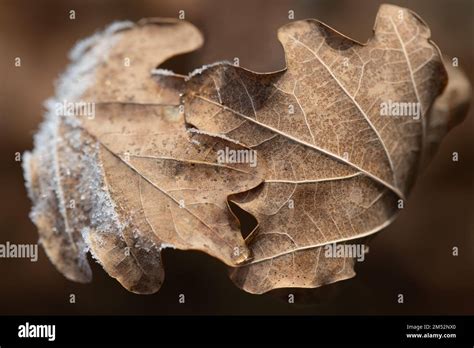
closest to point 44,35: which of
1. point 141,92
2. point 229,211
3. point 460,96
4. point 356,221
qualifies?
point 141,92
